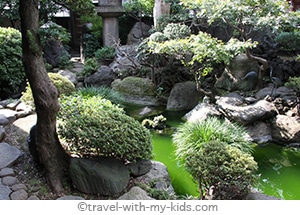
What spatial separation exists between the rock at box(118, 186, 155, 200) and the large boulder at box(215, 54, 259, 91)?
514 cm

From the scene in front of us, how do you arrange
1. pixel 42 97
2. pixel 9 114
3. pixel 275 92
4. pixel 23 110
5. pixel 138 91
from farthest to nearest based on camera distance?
pixel 138 91
pixel 275 92
pixel 23 110
pixel 9 114
pixel 42 97

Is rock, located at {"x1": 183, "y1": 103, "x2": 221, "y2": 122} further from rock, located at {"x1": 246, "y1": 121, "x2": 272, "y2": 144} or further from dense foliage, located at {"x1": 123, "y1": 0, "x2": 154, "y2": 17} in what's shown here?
dense foliage, located at {"x1": 123, "y1": 0, "x2": 154, "y2": 17}

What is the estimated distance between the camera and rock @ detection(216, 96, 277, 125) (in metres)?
6.07

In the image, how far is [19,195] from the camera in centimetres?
326

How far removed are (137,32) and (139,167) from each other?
8.40 m

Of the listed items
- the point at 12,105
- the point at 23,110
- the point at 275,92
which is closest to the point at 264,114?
the point at 275,92

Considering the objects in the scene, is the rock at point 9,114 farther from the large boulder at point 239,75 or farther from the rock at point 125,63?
the large boulder at point 239,75

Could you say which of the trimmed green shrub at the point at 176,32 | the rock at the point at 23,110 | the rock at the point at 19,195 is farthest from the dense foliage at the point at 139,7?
the rock at the point at 19,195

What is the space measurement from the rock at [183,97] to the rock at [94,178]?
4590 mm

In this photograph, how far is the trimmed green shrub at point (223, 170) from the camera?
11.1 feet

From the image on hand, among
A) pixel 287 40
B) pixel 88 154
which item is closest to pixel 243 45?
pixel 287 40

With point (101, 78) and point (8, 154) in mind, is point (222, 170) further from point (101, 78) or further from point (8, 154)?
point (101, 78)

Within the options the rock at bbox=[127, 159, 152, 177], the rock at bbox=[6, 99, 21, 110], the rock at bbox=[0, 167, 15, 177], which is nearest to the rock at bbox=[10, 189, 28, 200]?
the rock at bbox=[0, 167, 15, 177]

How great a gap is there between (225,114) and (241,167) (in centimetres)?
300
